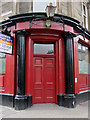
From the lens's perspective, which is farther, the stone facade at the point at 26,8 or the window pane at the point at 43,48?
the window pane at the point at 43,48

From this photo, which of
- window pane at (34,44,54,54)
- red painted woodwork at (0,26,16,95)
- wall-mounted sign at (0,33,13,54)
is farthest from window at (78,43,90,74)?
wall-mounted sign at (0,33,13,54)

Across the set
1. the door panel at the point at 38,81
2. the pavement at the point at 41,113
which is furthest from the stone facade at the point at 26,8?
the pavement at the point at 41,113

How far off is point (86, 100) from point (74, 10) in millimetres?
5979


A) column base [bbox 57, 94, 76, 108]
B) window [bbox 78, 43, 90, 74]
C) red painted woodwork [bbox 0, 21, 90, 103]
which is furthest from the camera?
window [bbox 78, 43, 90, 74]

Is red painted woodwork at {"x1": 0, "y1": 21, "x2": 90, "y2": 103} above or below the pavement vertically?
above

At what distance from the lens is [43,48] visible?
7457mm

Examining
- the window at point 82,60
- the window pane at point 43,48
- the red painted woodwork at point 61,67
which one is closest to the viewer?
the red painted woodwork at point 61,67

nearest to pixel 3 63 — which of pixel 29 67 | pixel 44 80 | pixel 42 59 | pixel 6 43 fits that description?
pixel 6 43

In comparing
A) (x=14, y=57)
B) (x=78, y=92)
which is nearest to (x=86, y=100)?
(x=78, y=92)

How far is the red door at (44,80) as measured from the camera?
7125mm

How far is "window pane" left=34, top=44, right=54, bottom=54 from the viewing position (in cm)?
737

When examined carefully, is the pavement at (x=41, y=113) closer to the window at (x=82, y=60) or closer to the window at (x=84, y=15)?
the window at (x=82, y=60)

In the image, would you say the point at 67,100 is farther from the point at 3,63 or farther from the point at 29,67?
the point at 3,63

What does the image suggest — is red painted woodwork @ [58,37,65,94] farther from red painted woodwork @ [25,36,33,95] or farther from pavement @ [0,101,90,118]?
red painted woodwork @ [25,36,33,95]
